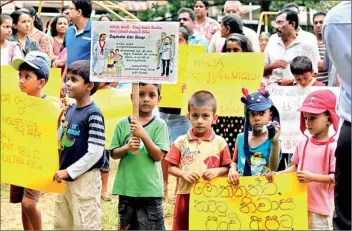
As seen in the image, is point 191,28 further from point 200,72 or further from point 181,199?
point 181,199

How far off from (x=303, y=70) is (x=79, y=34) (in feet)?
7.57

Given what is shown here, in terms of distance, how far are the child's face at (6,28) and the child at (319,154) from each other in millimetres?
4174

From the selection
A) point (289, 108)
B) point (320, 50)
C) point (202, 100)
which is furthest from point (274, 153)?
point (320, 50)

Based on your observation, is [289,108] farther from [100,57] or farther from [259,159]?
[100,57]

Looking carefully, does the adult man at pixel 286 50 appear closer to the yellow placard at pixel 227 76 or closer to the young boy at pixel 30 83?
the yellow placard at pixel 227 76

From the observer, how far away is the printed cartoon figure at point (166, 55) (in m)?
4.78

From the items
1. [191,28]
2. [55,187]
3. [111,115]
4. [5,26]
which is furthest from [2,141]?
[191,28]

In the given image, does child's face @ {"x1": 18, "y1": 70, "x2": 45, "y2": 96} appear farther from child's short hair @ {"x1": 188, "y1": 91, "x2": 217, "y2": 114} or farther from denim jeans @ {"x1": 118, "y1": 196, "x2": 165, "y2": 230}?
child's short hair @ {"x1": 188, "y1": 91, "x2": 217, "y2": 114}

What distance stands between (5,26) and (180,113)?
7.22 feet

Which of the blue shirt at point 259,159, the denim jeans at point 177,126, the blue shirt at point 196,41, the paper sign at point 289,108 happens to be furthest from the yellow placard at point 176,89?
the blue shirt at point 259,159

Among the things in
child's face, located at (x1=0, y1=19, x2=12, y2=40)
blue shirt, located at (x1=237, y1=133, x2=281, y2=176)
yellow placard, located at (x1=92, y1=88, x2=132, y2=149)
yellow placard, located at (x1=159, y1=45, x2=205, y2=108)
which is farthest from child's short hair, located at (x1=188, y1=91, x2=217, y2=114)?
child's face, located at (x1=0, y1=19, x2=12, y2=40)

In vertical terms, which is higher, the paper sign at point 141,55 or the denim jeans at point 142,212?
the paper sign at point 141,55

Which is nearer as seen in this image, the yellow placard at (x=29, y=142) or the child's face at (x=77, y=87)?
the yellow placard at (x=29, y=142)

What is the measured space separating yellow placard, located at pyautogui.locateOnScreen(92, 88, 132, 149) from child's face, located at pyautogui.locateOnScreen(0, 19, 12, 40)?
1.49 meters
